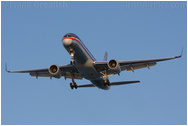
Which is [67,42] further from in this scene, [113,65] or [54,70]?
[113,65]

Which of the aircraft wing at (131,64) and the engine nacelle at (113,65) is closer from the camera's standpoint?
the engine nacelle at (113,65)

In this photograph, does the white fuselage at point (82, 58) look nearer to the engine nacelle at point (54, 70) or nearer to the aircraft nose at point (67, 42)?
the aircraft nose at point (67, 42)

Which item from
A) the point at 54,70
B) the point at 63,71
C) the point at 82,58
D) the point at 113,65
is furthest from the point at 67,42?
the point at 63,71

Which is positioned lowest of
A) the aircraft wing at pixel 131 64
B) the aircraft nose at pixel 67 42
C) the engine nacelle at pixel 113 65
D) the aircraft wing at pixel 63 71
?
the engine nacelle at pixel 113 65

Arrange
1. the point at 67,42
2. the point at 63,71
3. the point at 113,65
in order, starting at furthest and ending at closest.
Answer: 1. the point at 63,71
2. the point at 113,65
3. the point at 67,42

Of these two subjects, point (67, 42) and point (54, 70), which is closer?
point (67, 42)

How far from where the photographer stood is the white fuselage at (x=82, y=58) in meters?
31.5

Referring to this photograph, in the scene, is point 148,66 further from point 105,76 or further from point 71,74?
point 71,74

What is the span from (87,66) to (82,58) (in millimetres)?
1178

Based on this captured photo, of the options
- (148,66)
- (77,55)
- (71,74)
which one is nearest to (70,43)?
(77,55)

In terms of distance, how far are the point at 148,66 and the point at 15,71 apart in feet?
52.0

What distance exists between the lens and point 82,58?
3316 cm

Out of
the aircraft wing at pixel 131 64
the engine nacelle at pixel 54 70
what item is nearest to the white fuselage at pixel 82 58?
the aircraft wing at pixel 131 64

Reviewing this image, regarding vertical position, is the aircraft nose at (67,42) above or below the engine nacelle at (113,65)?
above
